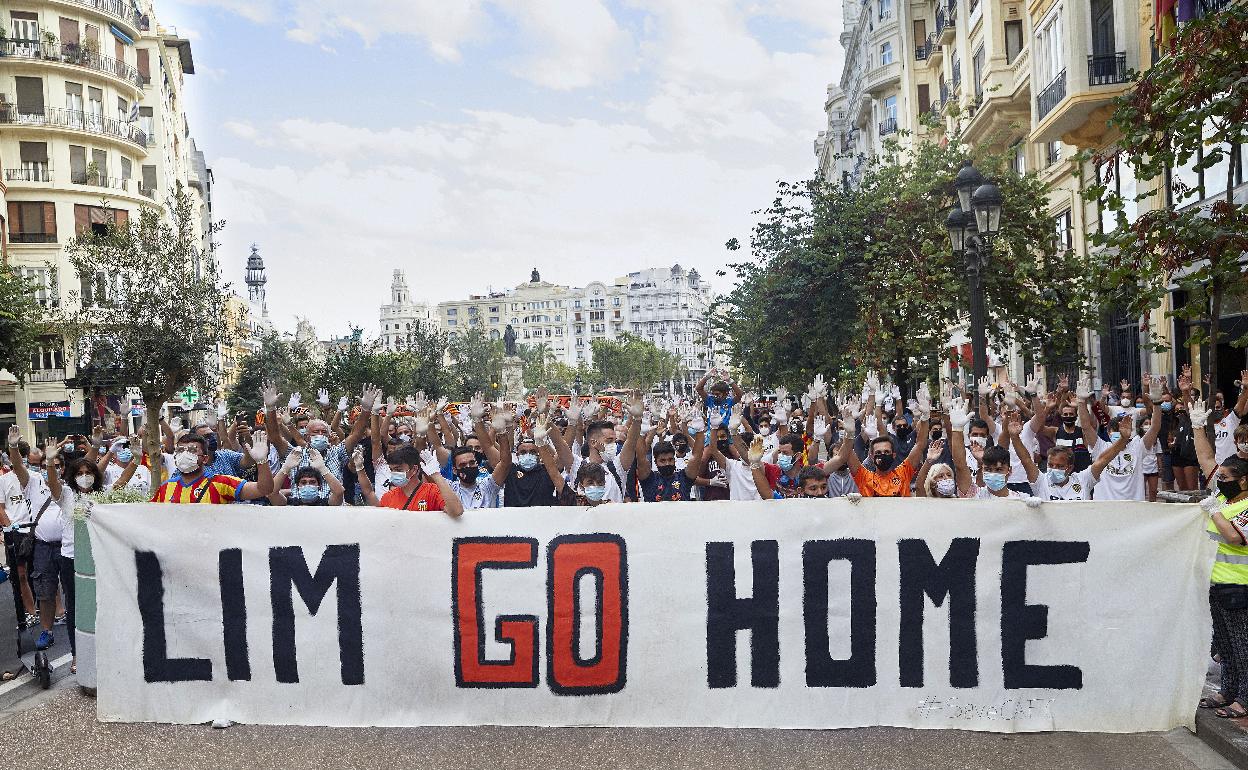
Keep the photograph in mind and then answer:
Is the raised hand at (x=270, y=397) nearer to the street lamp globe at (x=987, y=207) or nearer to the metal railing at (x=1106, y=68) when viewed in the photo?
the street lamp globe at (x=987, y=207)

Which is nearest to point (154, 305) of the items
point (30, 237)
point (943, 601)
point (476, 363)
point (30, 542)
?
point (30, 542)

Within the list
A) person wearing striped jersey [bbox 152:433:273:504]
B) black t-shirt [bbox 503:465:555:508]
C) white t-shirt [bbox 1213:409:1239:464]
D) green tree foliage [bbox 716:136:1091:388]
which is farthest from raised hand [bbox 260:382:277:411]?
green tree foliage [bbox 716:136:1091:388]

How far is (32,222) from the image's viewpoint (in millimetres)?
44781

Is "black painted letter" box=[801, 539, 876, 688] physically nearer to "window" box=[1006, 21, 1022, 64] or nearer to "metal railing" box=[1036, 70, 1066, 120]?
"metal railing" box=[1036, 70, 1066, 120]

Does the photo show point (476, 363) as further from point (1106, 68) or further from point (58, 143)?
point (1106, 68)

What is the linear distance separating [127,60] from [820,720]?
52.7 m

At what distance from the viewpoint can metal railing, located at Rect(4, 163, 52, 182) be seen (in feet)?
145

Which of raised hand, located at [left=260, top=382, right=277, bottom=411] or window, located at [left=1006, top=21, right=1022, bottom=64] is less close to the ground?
window, located at [left=1006, top=21, right=1022, bottom=64]

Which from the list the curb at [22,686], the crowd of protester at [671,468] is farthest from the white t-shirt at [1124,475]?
the curb at [22,686]

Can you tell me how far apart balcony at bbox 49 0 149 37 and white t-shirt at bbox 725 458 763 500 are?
46.7 m

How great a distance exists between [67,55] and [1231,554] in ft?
164

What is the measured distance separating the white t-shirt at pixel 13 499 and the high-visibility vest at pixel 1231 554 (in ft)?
29.5

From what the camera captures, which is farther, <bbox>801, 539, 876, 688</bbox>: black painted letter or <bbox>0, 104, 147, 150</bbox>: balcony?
<bbox>0, 104, 147, 150</bbox>: balcony

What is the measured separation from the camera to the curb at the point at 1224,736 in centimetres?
555
